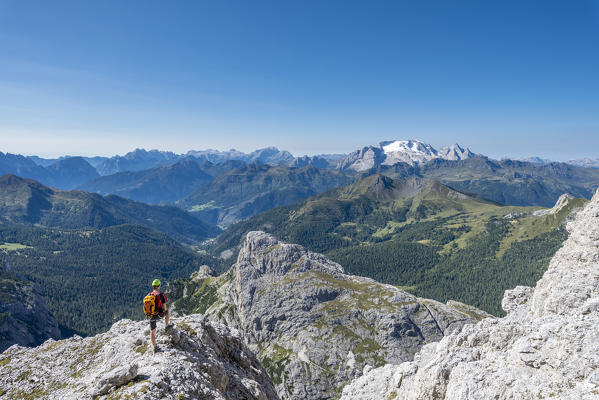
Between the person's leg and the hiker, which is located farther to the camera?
the person's leg

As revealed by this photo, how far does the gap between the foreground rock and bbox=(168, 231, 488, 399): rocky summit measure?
331 feet

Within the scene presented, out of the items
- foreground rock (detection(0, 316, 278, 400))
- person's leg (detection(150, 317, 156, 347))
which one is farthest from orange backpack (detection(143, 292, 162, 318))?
foreground rock (detection(0, 316, 278, 400))

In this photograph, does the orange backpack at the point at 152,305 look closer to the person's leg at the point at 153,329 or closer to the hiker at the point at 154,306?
the hiker at the point at 154,306

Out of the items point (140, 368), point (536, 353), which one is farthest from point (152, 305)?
point (536, 353)

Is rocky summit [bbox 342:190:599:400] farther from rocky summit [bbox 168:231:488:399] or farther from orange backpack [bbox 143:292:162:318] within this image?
rocky summit [bbox 168:231:488:399]

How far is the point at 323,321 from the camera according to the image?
150m

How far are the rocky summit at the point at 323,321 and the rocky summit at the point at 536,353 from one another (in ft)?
250

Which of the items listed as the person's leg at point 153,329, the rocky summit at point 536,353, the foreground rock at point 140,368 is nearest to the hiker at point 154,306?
the person's leg at point 153,329

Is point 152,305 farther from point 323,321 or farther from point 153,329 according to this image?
point 323,321

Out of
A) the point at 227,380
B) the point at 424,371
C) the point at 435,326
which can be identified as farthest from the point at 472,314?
the point at 227,380

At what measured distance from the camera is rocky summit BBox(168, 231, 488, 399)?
133375 mm

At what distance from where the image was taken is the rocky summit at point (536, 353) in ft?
79.5

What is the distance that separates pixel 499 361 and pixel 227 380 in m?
28.6

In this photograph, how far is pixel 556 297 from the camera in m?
40.8
